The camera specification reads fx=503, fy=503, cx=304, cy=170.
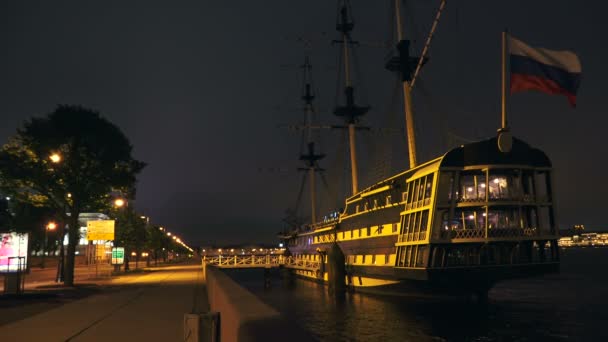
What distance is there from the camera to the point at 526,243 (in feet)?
125

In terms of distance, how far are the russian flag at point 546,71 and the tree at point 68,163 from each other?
94.5 feet

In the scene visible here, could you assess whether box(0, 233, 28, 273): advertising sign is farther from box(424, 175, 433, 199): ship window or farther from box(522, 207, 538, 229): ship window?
box(522, 207, 538, 229): ship window

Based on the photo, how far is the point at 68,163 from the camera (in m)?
36.9

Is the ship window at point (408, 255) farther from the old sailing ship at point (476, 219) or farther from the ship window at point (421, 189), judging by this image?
the ship window at point (421, 189)

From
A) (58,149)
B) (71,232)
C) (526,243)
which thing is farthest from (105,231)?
(526,243)

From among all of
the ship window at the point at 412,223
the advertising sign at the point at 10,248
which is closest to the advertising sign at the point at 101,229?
the advertising sign at the point at 10,248

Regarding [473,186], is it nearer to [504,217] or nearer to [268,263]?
[504,217]

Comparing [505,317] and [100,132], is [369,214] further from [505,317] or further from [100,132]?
A: [100,132]

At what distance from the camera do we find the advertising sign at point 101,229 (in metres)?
43.0

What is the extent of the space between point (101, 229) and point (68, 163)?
8.56 metres

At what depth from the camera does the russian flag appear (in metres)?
28.6

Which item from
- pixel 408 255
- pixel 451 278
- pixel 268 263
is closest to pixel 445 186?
pixel 408 255

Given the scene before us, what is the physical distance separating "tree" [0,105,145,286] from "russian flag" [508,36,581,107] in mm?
28798

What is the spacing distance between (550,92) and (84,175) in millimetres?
31993
